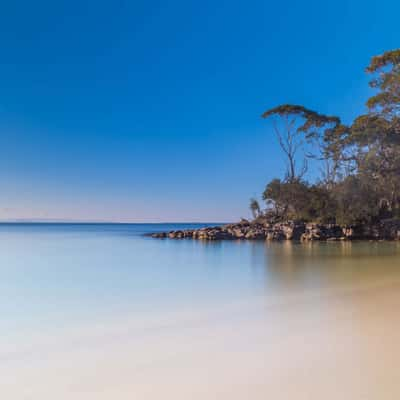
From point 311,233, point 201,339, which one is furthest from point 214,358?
point 311,233

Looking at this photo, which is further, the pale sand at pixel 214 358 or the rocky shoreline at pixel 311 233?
the rocky shoreline at pixel 311 233

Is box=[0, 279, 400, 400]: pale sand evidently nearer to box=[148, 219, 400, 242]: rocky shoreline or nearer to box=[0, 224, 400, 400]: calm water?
box=[0, 224, 400, 400]: calm water

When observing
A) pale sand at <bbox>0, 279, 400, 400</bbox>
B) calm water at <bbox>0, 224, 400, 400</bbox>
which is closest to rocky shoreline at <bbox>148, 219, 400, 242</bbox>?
calm water at <bbox>0, 224, 400, 400</bbox>

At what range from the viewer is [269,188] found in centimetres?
2231

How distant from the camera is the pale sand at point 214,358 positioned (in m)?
2.10

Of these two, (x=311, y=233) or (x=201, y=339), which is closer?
(x=201, y=339)

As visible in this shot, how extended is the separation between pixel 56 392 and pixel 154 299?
2.64 meters

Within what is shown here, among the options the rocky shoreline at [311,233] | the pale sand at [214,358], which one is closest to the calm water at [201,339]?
the pale sand at [214,358]

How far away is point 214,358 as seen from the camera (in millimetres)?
2555

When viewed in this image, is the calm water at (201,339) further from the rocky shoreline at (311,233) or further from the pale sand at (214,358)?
the rocky shoreline at (311,233)

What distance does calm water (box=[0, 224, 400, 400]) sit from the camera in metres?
2.15

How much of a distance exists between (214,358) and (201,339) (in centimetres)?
45

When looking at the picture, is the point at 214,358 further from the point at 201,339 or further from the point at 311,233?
the point at 311,233

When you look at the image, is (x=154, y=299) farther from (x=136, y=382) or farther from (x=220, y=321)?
(x=136, y=382)
